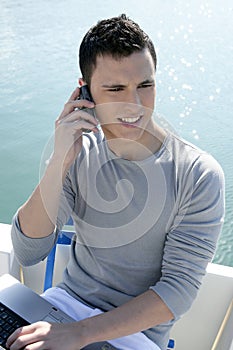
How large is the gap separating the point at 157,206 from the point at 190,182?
106 mm

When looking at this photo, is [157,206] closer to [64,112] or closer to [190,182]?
[190,182]

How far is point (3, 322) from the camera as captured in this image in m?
1.15

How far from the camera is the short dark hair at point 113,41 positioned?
1.17 meters

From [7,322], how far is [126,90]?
0.61 meters

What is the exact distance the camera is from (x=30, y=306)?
47.8 inches

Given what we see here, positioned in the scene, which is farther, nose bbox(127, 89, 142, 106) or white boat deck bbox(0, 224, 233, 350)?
white boat deck bbox(0, 224, 233, 350)

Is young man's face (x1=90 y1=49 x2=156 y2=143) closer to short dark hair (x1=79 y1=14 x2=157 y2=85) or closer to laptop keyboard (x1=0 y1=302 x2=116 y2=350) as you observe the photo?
short dark hair (x1=79 y1=14 x2=157 y2=85)

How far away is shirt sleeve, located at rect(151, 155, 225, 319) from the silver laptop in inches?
7.6

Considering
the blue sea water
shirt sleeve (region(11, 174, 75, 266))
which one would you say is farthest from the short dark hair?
the blue sea water

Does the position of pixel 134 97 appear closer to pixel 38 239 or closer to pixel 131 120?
pixel 131 120

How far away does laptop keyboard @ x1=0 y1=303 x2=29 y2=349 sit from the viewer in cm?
111

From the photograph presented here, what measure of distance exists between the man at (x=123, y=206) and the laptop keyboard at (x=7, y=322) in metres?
0.09

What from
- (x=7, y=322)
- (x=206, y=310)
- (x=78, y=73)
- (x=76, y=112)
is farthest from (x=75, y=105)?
(x=78, y=73)

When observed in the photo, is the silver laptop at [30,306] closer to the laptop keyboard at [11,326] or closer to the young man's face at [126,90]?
the laptop keyboard at [11,326]
